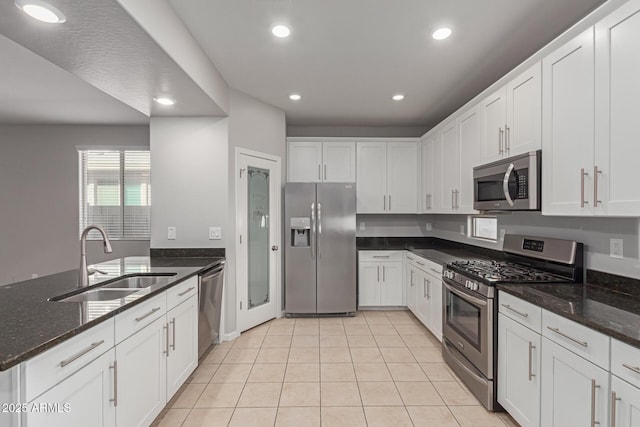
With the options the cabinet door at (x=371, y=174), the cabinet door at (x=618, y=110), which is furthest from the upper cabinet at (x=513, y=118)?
the cabinet door at (x=371, y=174)

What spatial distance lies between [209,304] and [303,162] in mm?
2409

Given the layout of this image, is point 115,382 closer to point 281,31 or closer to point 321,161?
point 281,31

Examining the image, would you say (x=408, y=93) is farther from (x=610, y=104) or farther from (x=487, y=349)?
(x=487, y=349)

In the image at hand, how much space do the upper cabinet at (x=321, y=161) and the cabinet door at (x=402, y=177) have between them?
557 millimetres

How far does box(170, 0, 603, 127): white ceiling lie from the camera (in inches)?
82.1

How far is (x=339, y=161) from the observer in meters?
4.65

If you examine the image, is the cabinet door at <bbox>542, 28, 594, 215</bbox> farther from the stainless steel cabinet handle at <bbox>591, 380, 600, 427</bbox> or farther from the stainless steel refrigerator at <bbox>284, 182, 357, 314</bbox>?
the stainless steel refrigerator at <bbox>284, 182, 357, 314</bbox>

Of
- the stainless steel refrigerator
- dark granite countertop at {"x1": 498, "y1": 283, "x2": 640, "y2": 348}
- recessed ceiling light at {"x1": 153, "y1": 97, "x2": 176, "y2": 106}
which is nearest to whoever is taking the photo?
dark granite countertop at {"x1": 498, "y1": 283, "x2": 640, "y2": 348}

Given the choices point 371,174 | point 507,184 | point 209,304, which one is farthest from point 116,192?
point 507,184

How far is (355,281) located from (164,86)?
3111 mm

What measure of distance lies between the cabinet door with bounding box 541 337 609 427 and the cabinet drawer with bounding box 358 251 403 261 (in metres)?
2.74

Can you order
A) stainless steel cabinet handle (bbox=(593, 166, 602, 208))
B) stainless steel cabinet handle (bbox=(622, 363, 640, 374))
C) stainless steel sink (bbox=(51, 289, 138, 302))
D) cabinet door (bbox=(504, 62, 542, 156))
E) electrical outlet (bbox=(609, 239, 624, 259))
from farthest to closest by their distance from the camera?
1. cabinet door (bbox=(504, 62, 542, 156))
2. stainless steel sink (bbox=(51, 289, 138, 302))
3. electrical outlet (bbox=(609, 239, 624, 259))
4. stainless steel cabinet handle (bbox=(593, 166, 602, 208))
5. stainless steel cabinet handle (bbox=(622, 363, 640, 374))

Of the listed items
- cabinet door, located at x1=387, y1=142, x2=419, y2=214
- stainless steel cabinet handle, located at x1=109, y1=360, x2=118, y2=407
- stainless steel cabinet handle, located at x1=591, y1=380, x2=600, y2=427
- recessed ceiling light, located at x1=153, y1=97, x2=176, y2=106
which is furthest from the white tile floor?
recessed ceiling light, located at x1=153, y1=97, x2=176, y2=106

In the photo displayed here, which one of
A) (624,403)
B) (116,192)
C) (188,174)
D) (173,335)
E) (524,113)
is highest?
(524,113)
